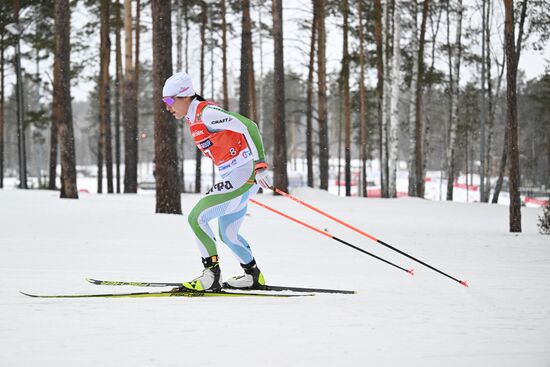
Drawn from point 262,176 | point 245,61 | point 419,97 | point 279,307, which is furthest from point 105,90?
point 279,307

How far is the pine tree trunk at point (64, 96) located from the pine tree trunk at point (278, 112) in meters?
6.72

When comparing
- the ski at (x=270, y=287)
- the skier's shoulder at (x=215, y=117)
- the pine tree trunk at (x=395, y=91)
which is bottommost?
the ski at (x=270, y=287)

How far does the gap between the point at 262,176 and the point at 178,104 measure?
104cm

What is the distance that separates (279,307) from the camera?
464 cm

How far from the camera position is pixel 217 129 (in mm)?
4992

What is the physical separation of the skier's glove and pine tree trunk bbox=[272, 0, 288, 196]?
1336cm

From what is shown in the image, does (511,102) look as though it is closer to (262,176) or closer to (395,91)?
(262,176)

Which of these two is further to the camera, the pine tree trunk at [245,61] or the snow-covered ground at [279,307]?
the pine tree trunk at [245,61]

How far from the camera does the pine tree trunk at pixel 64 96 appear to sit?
48.6 ft

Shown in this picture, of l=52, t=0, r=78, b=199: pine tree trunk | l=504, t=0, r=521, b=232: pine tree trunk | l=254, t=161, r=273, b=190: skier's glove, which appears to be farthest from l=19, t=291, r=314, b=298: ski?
l=52, t=0, r=78, b=199: pine tree trunk

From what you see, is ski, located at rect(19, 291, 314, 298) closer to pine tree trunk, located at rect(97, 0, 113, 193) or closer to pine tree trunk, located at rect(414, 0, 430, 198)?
pine tree trunk, located at rect(97, 0, 113, 193)

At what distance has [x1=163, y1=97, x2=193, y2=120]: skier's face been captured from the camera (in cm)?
502

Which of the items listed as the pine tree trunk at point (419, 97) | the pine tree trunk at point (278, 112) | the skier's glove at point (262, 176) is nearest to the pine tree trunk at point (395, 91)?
the pine tree trunk at point (419, 97)

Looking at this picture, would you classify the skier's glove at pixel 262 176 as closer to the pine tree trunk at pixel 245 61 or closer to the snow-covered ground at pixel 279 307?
the snow-covered ground at pixel 279 307
